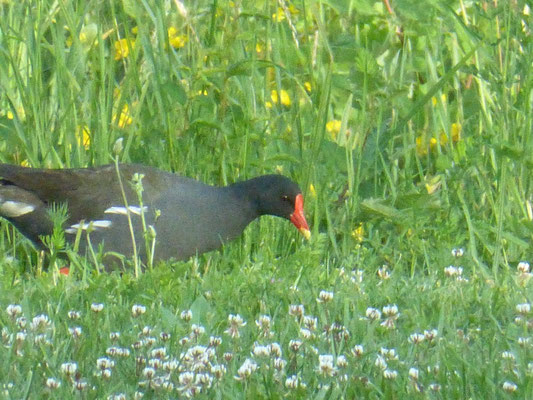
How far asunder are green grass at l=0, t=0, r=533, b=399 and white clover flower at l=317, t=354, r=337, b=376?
364 mm

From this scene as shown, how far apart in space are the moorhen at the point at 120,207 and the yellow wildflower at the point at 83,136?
0.28 m

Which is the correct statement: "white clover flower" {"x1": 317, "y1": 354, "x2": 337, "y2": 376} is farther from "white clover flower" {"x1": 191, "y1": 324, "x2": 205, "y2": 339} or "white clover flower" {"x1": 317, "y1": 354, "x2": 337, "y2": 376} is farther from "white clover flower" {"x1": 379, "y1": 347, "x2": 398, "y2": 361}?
"white clover flower" {"x1": 191, "y1": 324, "x2": 205, "y2": 339}

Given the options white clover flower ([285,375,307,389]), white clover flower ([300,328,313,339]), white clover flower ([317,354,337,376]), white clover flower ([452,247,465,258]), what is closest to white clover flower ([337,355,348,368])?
white clover flower ([317,354,337,376])

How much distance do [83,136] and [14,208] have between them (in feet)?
1.96

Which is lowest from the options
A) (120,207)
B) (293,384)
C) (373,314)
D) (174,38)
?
(120,207)

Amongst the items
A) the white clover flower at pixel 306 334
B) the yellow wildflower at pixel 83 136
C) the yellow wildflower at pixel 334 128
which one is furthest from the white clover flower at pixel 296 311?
the yellow wildflower at pixel 334 128

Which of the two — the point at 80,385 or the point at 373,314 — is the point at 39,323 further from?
the point at 373,314

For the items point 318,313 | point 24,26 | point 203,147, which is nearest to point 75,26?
point 24,26

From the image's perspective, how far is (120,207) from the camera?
17.5ft

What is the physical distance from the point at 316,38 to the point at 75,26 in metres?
1.21

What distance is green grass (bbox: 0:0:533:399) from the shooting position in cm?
392

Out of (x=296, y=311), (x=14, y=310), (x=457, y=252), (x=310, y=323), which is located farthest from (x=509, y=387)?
(x=457, y=252)

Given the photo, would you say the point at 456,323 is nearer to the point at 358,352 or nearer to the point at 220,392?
the point at 358,352

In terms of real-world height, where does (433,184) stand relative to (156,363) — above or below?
below
